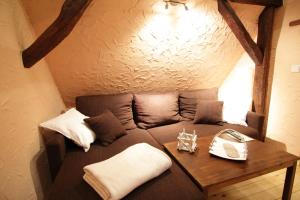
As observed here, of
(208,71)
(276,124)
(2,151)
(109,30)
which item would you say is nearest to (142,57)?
(109,30)

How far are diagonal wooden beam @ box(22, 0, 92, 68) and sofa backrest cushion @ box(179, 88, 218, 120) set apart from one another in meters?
1.73

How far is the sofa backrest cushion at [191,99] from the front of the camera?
260 centimetres

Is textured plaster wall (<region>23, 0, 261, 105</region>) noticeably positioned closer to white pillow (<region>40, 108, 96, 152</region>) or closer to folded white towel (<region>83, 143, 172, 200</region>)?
white pillow (<region>40, 108, 96, 152</region>)

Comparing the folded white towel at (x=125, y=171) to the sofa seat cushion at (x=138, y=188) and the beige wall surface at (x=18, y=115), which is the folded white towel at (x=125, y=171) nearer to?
the sofa seat cushion at (x=138, y=188)

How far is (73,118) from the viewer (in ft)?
6.06

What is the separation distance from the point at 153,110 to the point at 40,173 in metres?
1.38

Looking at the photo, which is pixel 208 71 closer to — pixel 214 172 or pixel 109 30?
pixel 109 30

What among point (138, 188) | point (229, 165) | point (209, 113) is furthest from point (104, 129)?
point (209, 113)

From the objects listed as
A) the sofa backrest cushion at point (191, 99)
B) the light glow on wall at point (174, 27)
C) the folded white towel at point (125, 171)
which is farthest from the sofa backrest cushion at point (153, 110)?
the folded white towel at point (125, 171)

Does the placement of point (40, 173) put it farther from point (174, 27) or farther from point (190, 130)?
point (174, 27)

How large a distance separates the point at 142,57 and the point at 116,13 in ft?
2.14

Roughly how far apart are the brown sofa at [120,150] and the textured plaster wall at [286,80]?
16.7 inches

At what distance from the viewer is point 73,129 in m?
1.73

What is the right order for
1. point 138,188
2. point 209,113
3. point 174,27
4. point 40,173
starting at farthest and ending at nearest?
point 209,113
point 174,27
point 40,173
point 138,188
